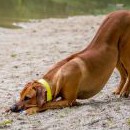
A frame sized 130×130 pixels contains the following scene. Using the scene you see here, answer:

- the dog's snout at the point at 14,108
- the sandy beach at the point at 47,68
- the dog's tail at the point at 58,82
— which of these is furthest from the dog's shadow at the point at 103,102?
the dog's snout at the point at 14,108

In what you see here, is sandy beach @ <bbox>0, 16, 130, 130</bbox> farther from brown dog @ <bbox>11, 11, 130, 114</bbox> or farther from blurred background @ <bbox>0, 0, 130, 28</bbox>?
blurred background @ <bbox>0, 0, 130, 28</bbox>

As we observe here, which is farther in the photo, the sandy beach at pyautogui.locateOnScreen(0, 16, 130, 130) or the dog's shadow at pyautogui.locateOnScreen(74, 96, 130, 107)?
the dog's shadow at pyautogui.locateOnScreen(74, 96, 130, 107)

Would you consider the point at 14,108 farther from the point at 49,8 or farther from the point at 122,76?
the point at 49,8

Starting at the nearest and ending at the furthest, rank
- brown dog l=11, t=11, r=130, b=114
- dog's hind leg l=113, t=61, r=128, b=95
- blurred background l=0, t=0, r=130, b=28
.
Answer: brown dog l=11, t=11, r=130, b=114, dog's hind leg l=113, t=61, r=128, b=95, blurred background l=0, t=0, r=130, b=28

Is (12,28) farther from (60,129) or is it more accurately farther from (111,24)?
(60,129)

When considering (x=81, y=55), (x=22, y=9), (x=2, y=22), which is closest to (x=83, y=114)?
(x=81, y=55)

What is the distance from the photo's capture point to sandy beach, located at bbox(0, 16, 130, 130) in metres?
7.62

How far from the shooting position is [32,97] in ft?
27.0

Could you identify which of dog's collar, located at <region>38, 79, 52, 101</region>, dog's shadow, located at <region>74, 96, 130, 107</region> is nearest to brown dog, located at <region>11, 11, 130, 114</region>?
dog's collar, located at <region>38, 79, 52, 101</region>

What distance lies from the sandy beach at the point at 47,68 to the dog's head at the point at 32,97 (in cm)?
13

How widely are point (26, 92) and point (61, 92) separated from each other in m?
0.57

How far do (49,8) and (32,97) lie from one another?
20.0 meters

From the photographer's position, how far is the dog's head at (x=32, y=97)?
819 centimetres

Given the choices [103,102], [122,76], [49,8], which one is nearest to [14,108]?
[103,102]
